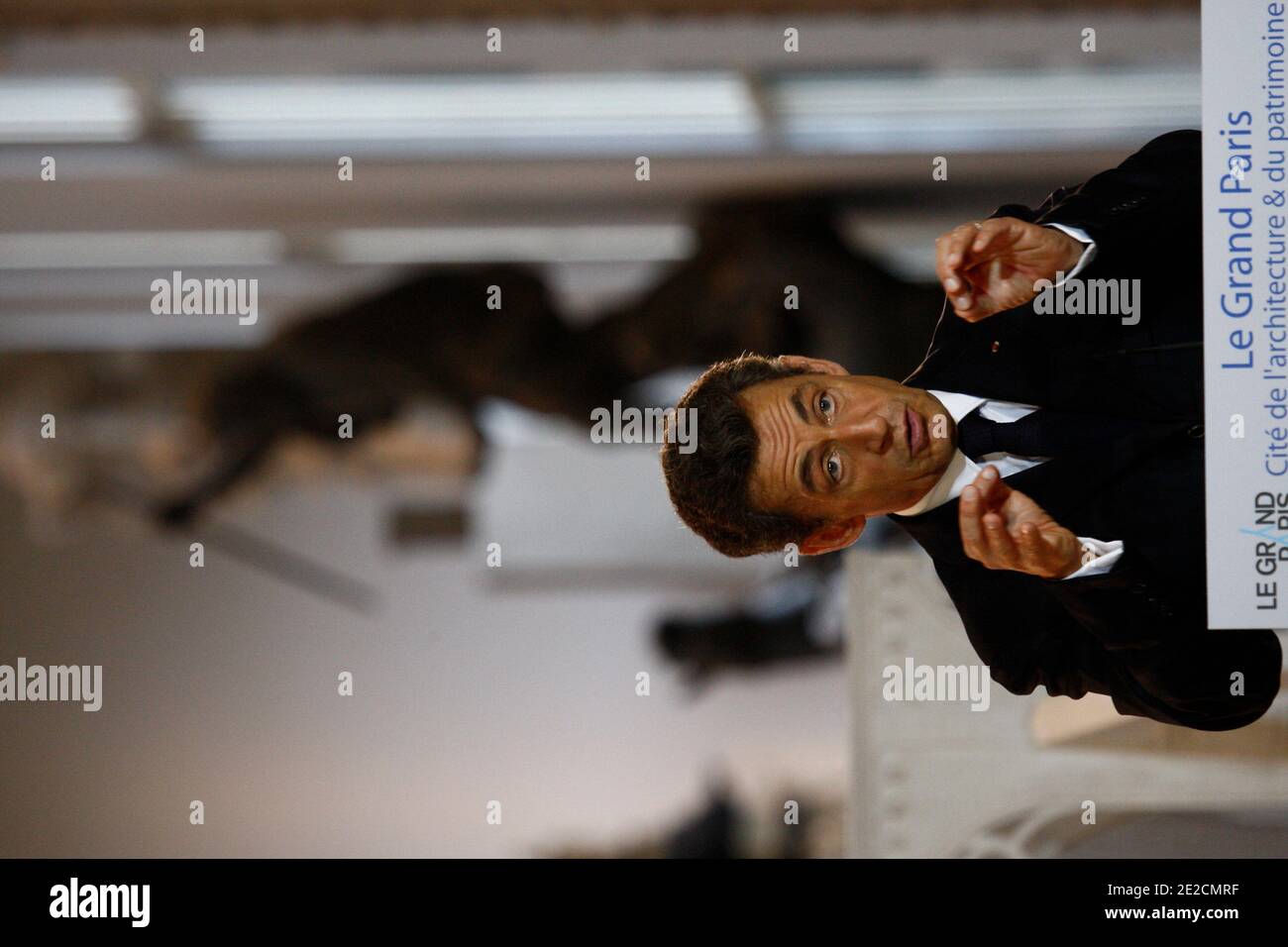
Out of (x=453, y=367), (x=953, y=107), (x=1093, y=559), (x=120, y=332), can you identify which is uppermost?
(x=953, y=107)

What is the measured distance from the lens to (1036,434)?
2303 mm

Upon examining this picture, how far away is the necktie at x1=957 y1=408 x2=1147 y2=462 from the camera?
2271mm

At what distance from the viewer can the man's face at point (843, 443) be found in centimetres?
223

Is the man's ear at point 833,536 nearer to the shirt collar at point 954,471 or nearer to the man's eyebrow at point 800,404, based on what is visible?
the shirt collar at point 954,471

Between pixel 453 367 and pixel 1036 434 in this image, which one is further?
pixel 453 367

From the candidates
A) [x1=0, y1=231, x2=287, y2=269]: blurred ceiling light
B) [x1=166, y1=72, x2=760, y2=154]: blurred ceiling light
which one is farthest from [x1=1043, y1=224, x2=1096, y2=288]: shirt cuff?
[x1=0, y1=231, x2=287, y2=269]: blurred ceiling light

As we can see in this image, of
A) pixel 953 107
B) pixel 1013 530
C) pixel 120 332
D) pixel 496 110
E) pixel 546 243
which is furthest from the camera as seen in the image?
pixel 120 332

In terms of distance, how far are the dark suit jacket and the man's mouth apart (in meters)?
0.12

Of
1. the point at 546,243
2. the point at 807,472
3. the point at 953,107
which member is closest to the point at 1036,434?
the point at 807,472

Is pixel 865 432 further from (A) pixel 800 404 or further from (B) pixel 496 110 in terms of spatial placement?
(B) pixel 496 110

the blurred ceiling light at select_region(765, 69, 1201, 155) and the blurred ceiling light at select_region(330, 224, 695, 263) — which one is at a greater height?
the blurred ceiling light at select_region(765, 69, 1201, 155)

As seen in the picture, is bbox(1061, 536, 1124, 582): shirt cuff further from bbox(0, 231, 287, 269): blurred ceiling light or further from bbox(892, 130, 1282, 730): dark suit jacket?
bbox(0, 231, 287, 269): blurred ceiling light

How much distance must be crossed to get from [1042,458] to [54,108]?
2.58 metres
